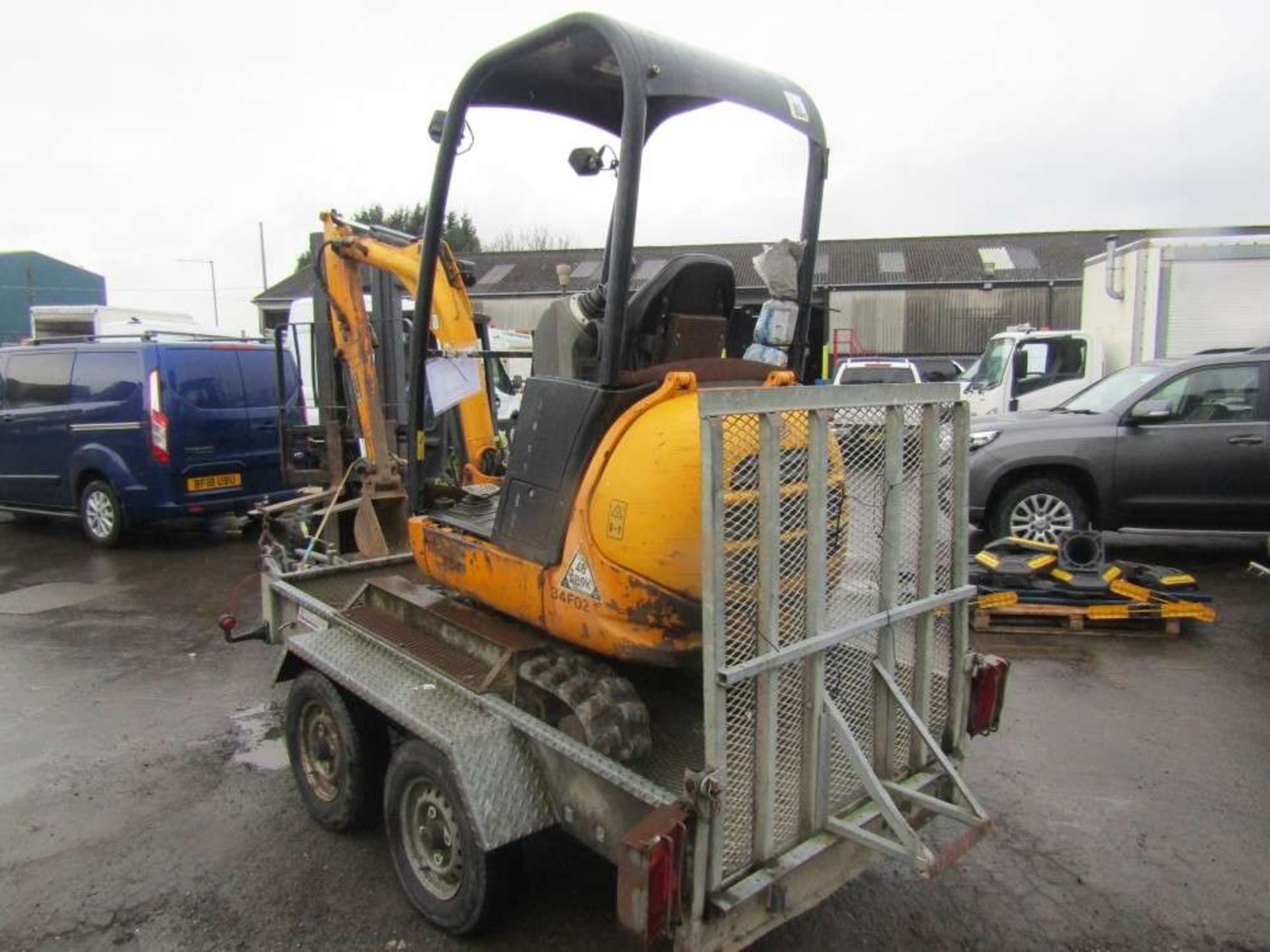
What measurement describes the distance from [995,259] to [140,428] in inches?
1206

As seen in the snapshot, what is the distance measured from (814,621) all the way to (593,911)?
154cm

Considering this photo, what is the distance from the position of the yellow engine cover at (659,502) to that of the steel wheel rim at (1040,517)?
21.2 ft

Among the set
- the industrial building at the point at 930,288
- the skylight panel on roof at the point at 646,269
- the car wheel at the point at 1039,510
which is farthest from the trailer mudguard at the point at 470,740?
the industrial building at the point at 930,288

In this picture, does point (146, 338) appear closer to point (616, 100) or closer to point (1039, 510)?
point (616, 100)

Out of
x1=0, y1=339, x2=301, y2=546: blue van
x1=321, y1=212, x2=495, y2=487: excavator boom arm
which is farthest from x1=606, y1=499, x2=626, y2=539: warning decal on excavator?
x1=0, y1=339, x2=301, y2=546: blue van

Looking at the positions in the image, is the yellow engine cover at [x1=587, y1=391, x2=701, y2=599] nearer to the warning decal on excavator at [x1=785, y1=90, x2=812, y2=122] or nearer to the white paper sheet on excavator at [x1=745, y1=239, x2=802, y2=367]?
the white paper sheet on excavator at [x1=745, y1=239, x2=802, y2=367]

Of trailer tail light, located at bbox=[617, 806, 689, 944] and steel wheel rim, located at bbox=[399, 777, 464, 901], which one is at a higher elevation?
trailer tail light, located at bbox=[617, 806, 689, 944]

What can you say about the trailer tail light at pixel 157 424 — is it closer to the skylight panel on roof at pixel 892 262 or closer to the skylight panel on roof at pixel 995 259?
the skylight panel on roof at pixel 892 262

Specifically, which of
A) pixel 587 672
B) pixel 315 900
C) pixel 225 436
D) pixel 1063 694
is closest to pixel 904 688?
pixel 587 672

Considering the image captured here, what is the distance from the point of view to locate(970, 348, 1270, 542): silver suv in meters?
8.05

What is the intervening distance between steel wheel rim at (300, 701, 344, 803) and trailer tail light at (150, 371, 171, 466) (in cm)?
647

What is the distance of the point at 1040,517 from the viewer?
8375 mm

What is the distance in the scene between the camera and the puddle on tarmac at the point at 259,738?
4692 millimetres

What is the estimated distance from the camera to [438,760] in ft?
10.2
